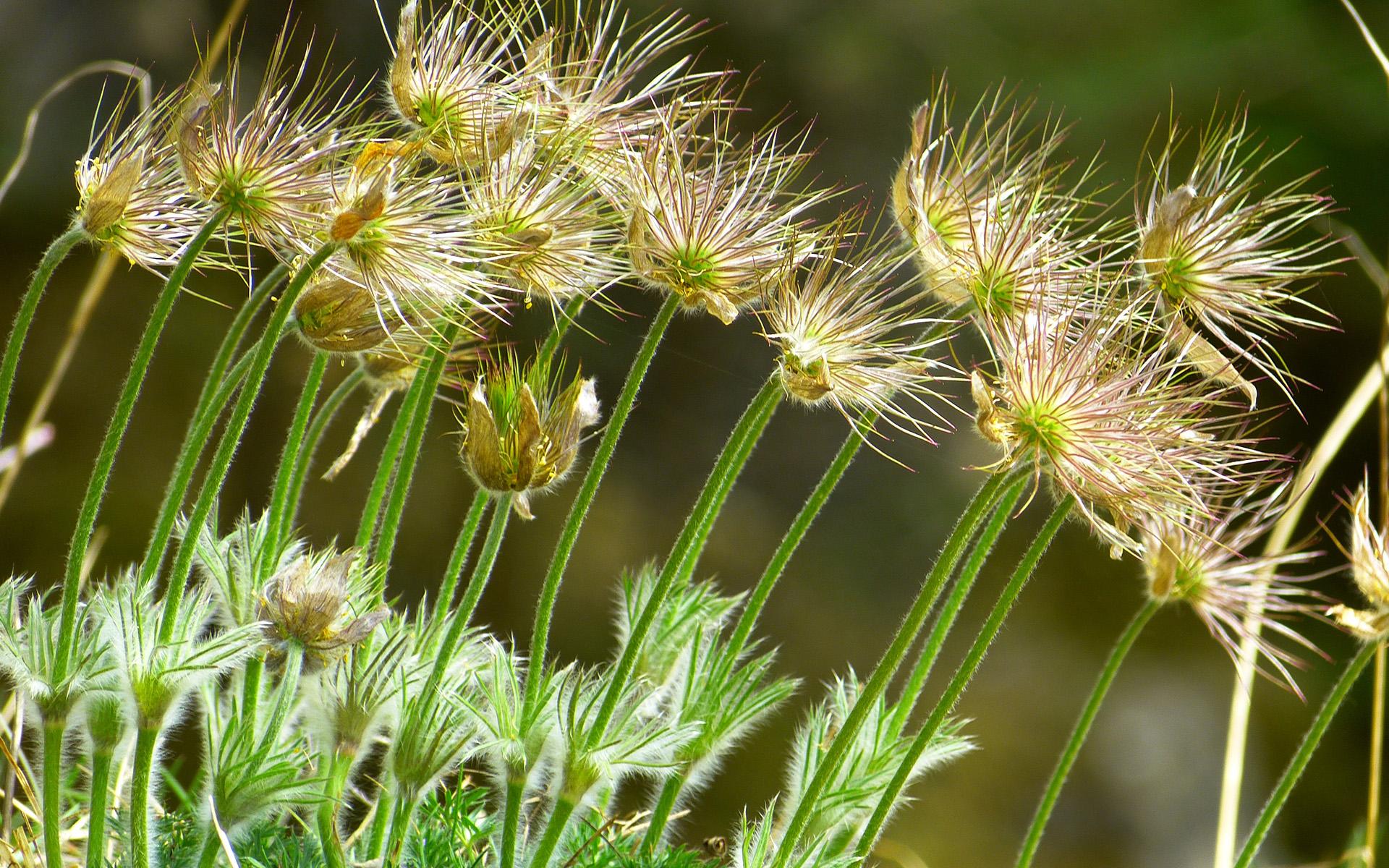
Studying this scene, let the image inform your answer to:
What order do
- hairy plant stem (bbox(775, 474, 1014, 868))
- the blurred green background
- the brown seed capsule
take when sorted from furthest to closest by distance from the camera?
1. the blurred green background
2. the brown seed capsule
3. hairy plant stem (bbox(775, 474, 1014, 868))

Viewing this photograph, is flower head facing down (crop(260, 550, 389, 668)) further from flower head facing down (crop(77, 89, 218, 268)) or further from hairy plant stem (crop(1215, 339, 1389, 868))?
hairy plant stem (crop(1215, 339, 1389, 868))

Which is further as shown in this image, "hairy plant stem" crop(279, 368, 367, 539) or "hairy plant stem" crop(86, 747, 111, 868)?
"hairy plant stem" crop(279, 368, 367, 539)

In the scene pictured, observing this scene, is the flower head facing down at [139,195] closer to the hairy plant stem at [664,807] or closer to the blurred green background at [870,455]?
the hairy plant stem at [664,807]

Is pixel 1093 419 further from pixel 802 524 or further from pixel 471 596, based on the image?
pixel 471 596

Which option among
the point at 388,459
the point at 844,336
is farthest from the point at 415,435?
the point at 844,336

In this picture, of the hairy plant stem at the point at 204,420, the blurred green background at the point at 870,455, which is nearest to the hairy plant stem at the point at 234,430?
the hairy plant stem at the point at 204,420

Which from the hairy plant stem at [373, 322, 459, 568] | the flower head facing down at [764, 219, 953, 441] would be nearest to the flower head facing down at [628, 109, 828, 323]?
the flower head facing down at [764, 219, 953, 441]
